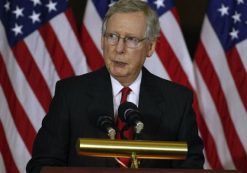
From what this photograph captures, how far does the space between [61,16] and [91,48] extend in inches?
10.1

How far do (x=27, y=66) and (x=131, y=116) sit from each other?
181 centimetres

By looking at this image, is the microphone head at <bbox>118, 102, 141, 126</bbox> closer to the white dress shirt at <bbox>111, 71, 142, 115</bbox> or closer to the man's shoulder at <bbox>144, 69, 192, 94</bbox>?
the white dress shirt at <bbox>111, 71, 142, 115</bbox>

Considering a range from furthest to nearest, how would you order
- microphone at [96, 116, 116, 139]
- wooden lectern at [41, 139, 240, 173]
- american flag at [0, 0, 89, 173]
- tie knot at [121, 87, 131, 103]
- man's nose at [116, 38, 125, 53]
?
american flag at [0, 0, 89, 173] → tie knot at [121, 87, 131, 103] → man's nose at [116, 38, 125, 53] → microphone at [96, 116, 116, 139] → wooden lectern at [41, 139, 240, 173]

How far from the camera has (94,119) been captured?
207cm

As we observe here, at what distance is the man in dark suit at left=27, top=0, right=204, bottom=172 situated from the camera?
197 centimetres

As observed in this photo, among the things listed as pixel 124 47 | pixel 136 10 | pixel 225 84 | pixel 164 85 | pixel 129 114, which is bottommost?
pixel 225 84

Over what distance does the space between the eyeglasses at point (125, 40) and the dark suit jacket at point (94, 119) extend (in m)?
0.23

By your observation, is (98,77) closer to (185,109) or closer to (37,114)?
(185,109)

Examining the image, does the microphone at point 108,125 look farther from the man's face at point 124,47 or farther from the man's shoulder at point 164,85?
the man's shoulder at point 164,85

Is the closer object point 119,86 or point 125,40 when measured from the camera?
point 125,40

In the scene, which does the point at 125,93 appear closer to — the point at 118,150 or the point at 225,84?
the point at 118,150

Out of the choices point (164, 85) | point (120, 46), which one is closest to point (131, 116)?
point (120, 46)

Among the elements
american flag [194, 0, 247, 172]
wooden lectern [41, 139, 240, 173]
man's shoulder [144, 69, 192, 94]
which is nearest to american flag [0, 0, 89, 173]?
american flag [194, 0, 247, 172]

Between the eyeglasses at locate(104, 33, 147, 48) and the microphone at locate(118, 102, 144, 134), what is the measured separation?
1.23 feet
